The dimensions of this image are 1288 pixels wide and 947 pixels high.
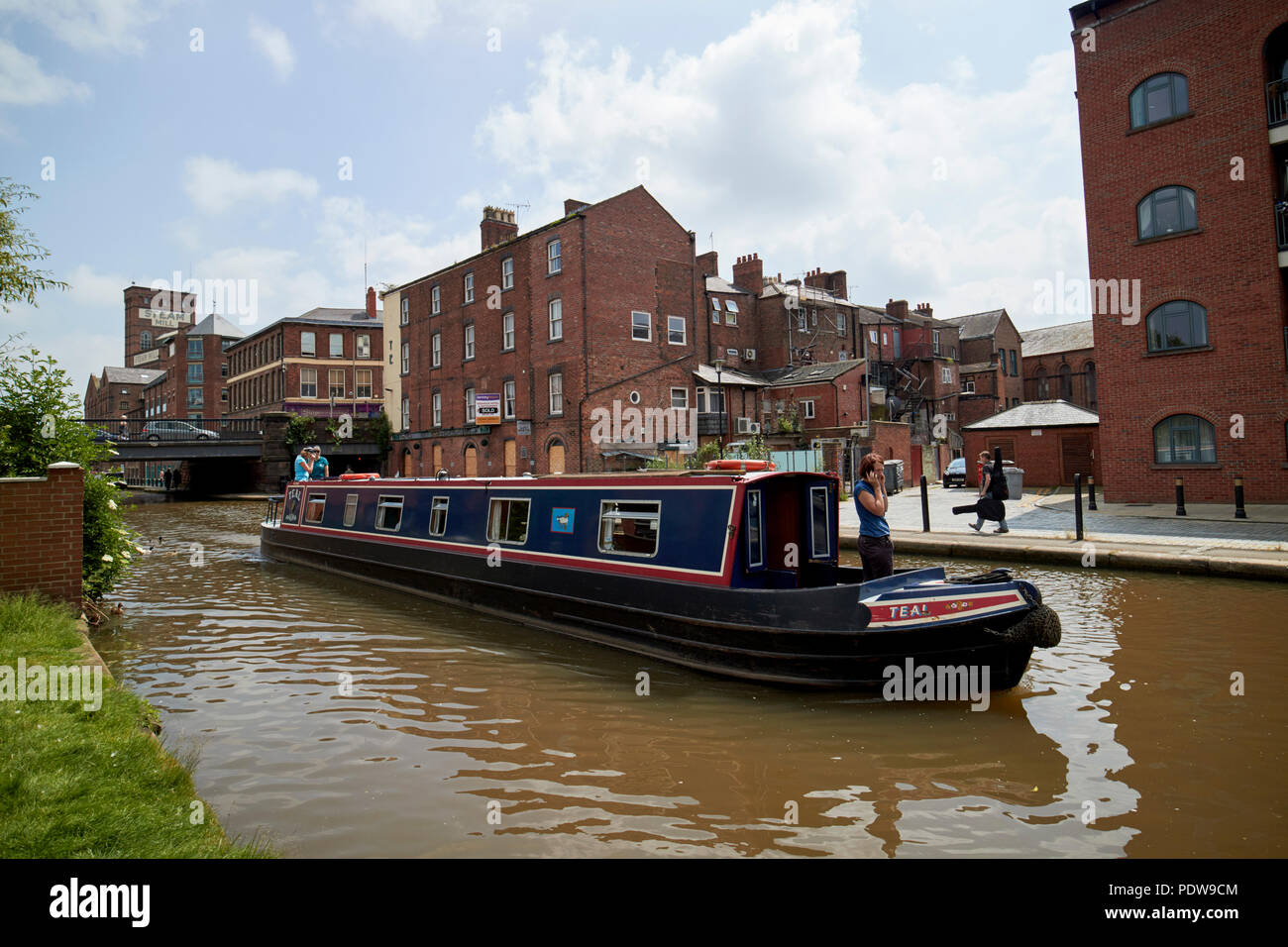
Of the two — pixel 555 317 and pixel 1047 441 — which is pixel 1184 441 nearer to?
pixel 1047 441

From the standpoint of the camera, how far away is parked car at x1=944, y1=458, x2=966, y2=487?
30.1 m

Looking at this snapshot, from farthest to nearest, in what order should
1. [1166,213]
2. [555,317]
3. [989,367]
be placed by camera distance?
[989,367]
[555,317]
[1166,213]

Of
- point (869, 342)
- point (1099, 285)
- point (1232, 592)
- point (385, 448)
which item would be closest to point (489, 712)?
point (1232, 592)

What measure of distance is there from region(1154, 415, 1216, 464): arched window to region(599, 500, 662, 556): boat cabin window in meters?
15.6

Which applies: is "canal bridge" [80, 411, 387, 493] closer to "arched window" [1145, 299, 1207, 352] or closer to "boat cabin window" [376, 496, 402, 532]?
"boat cabin window" [376, 496, 402, 532]

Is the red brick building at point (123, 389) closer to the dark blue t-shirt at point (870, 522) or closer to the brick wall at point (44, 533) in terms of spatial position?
the brick wall at point (44, 533)

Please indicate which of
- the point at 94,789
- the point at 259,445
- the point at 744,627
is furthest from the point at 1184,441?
the point at 259,445

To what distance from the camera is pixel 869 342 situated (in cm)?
4519

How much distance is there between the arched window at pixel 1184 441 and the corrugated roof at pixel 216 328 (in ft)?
249

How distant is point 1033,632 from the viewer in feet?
19.6

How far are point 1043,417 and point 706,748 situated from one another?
24134 millimetres
